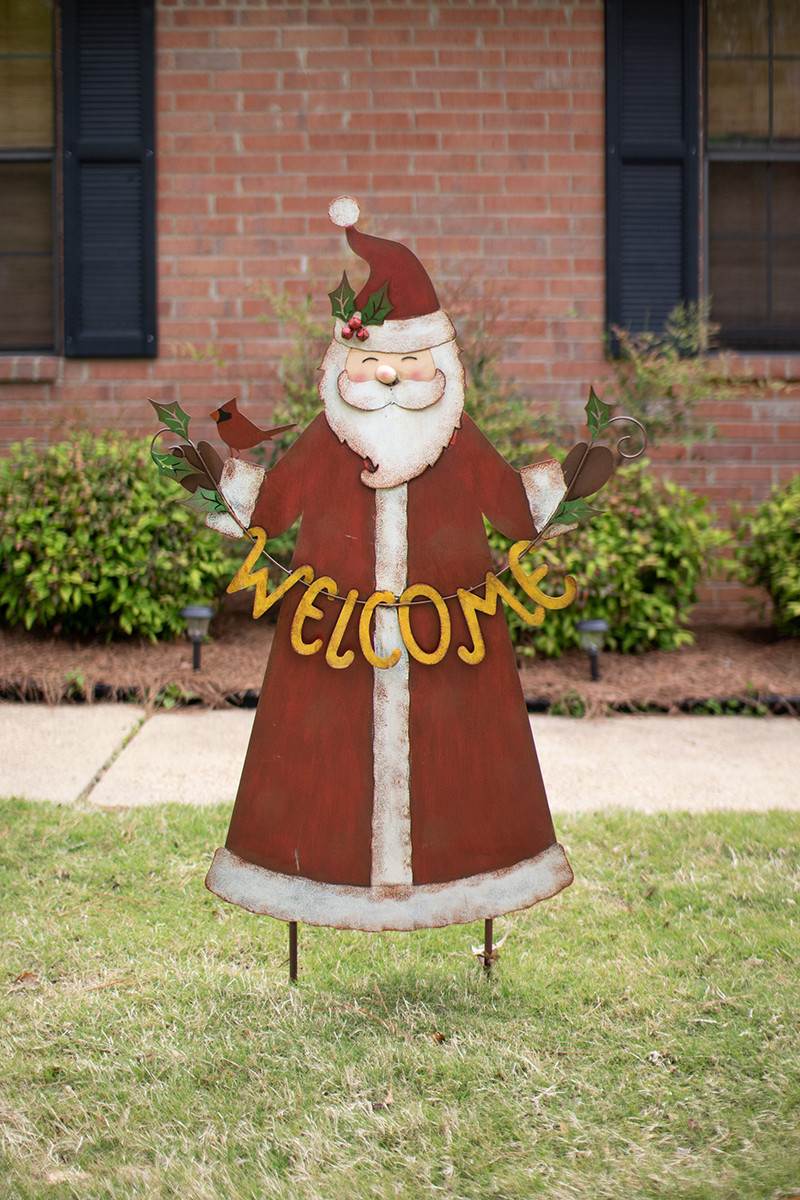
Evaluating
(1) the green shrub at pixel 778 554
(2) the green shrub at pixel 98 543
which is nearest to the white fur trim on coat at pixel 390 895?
(2) the green shrub at pixel 98 543

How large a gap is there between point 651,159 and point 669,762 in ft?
11.8

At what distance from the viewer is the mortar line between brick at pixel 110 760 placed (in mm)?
4309

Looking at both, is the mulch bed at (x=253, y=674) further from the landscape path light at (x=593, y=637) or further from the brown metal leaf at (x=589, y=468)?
the brown metal leaf at (x=589, y=468)

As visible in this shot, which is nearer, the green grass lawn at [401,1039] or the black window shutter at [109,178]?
the green grass lawn at [401,1039]

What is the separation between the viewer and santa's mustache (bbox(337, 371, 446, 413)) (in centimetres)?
280

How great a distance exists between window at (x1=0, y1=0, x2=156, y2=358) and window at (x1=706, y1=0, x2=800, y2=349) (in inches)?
121

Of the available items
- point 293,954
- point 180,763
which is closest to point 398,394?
point 293,954

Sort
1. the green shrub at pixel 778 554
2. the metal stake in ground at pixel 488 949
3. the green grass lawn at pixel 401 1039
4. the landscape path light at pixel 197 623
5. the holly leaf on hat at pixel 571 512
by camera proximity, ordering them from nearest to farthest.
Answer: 1. the green grass lawn at pixel 401 1039
2. the holly leaf on hat at pixel 571 512
3. the metal stake in ground at pixel 488 949
4. the landscape path light at pixel 197 623
5. the green shrub at pixel 778 554

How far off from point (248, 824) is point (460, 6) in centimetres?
537

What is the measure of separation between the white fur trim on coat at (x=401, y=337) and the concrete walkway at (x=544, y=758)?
196 cm

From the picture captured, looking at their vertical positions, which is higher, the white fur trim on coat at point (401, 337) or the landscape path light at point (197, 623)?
the white fur trim on coat at point (401, 337)

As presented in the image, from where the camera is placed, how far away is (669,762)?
477 centimetres

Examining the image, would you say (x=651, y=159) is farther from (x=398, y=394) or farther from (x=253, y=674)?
(x=398, y=394)

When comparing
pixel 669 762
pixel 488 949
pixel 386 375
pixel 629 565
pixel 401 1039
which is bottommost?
pixel 401 1039
